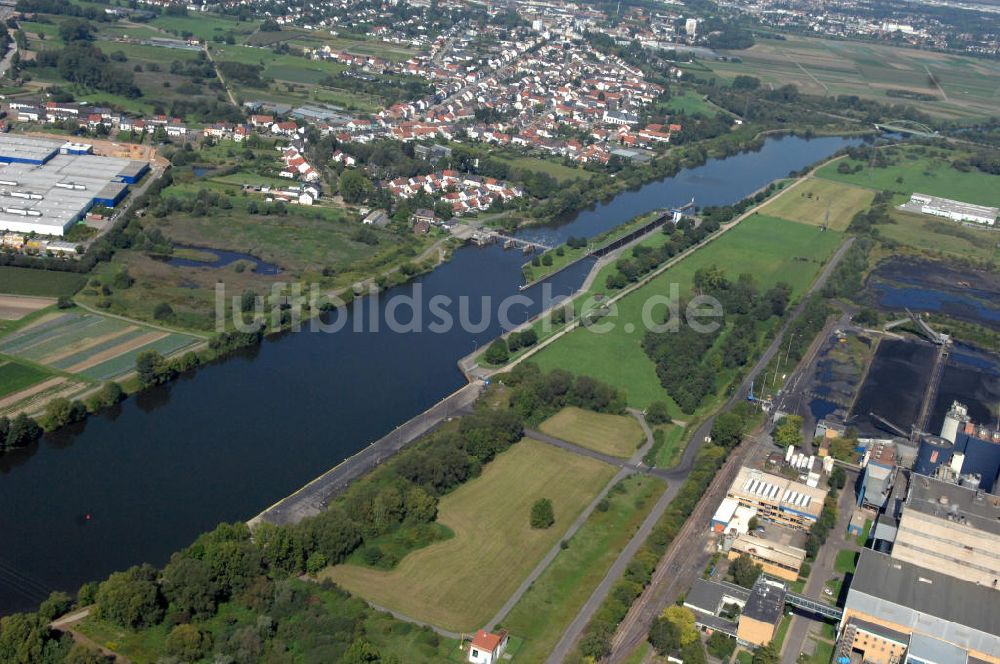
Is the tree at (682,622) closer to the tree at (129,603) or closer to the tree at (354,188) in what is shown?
Answer: the tree at (129,603)

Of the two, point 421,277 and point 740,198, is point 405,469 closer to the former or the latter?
point 421,277

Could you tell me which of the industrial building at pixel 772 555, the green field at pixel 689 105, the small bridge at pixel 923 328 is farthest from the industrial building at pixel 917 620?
the green field at pixel 689 105

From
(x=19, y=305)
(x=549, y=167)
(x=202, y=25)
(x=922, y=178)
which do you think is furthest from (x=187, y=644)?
(x=202, y=25)

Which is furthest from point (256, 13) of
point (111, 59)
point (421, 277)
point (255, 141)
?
point (421, 277)

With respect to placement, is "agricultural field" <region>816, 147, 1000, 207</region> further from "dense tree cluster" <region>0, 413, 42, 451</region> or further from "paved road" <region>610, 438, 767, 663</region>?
"dense tree cluster" <region>0, 413, 42, 451</region>

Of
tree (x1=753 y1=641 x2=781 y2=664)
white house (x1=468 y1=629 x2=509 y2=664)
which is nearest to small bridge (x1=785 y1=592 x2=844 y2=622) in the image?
A: tree (x1=753 y1=641 x2=781 y2=664)
